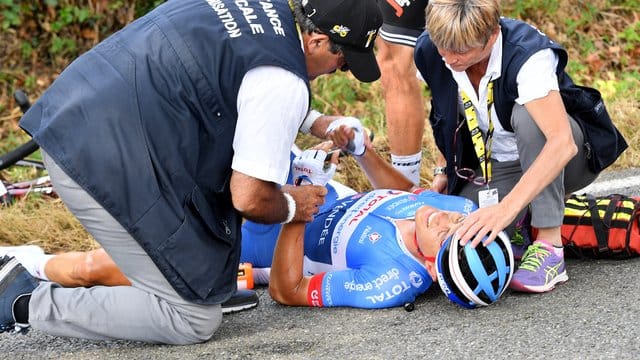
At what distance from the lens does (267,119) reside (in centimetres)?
376

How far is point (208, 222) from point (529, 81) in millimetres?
1554

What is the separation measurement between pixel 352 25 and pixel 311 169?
1.00 metres

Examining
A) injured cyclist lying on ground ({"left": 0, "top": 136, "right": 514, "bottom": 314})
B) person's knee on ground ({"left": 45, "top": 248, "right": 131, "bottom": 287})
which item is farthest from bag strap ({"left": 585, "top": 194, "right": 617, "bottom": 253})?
person's knee on ground ({"left": 45, "top": 248, "right": 131, "bottom": 287})

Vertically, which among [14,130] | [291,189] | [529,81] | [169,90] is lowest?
[14,130]

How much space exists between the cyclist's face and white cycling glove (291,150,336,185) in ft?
1.62

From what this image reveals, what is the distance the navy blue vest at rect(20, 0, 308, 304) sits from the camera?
388 centimetres

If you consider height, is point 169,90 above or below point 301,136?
above

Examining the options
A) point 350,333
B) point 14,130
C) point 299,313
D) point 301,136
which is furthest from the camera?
point 14,130

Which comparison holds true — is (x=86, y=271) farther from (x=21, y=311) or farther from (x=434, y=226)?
(x=434, y=226)

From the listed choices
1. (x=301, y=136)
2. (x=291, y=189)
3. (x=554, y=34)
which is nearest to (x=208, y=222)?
(x=291, y=189)

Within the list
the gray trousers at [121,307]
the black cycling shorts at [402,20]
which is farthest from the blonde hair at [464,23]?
the gray trousers at [121,307]

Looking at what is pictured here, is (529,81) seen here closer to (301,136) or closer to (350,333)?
(350,333)

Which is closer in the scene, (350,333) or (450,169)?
(350,333)

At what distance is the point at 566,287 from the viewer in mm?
4531
